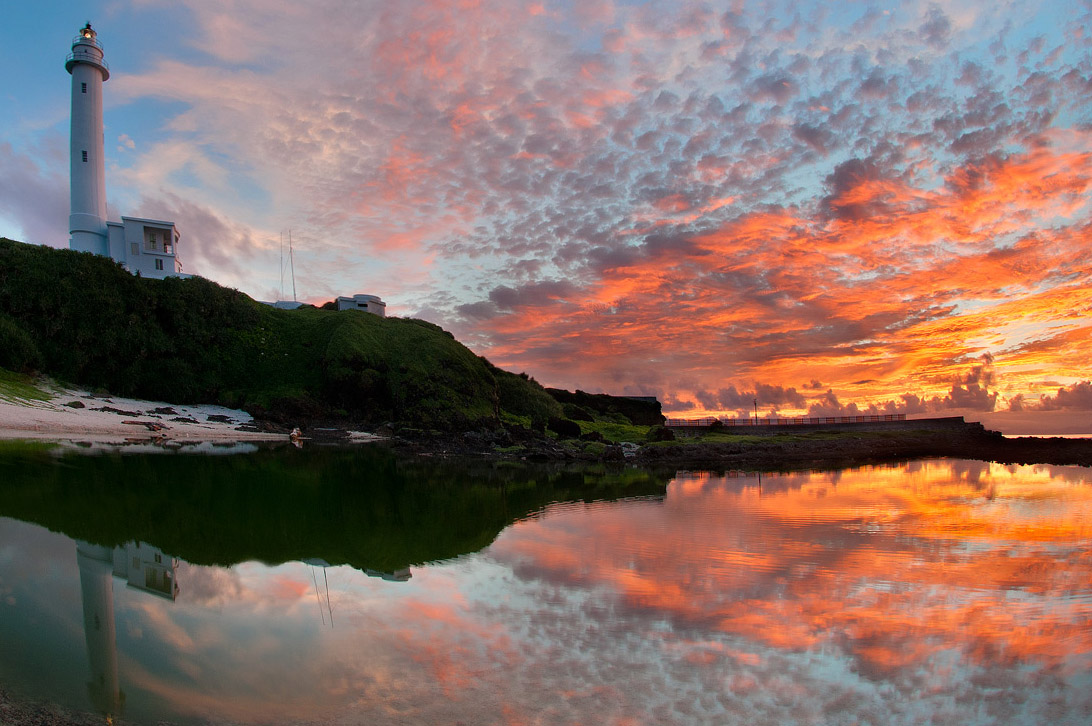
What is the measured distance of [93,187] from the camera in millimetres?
51938

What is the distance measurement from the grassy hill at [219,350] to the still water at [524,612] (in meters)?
30.7

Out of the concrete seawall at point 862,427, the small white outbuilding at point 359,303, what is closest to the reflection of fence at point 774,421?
the concrete seawall at point 862,427

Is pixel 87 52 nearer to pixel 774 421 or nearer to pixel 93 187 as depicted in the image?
pixel 93 187

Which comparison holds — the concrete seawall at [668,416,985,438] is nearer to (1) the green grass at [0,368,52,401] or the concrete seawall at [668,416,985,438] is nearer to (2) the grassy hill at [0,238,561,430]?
(2) the grassy hill at [0,238,561,430]

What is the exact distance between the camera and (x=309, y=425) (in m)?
44.3

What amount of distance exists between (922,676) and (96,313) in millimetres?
52661

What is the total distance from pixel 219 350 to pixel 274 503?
3893cm

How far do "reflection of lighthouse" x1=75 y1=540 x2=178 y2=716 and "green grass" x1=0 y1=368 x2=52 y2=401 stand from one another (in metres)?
29.1

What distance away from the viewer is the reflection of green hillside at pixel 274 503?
11.4m

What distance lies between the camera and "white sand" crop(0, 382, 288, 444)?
1089 inches

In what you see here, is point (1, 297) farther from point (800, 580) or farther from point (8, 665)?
point (800, 580)

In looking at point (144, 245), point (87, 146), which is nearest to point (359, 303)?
point (144, 245)

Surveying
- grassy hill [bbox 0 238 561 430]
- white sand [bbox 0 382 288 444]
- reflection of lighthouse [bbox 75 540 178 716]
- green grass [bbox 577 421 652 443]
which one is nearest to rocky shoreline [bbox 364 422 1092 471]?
green grass [bbox 577 421 652 443]

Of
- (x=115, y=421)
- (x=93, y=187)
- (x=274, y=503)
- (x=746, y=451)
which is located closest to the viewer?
(x=274, y=503)
